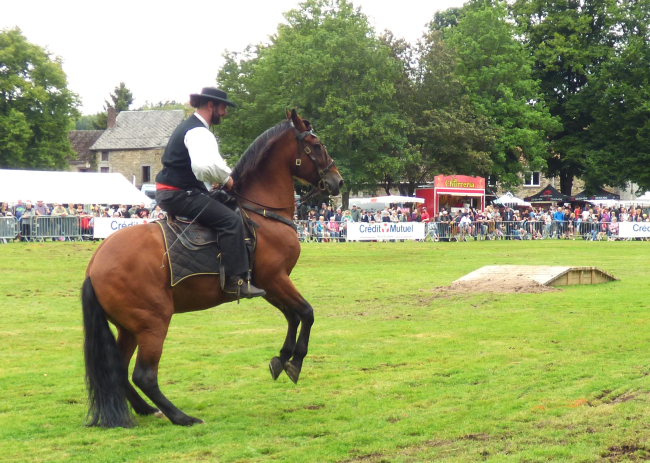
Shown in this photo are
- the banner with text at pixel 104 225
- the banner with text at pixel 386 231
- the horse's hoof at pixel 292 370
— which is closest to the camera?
the horse's hoof at pixel 292 370

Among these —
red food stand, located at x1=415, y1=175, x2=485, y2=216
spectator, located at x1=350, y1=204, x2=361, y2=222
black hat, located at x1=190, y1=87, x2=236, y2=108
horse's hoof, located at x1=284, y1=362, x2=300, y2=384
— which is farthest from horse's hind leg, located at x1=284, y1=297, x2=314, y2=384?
red food stand, located at x1=415, y1=175, x2=485, y2=216

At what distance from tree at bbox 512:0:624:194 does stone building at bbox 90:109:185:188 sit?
42.7 meters

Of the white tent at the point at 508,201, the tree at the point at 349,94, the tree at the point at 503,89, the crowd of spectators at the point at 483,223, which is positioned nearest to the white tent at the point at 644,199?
the tree at the point at 503,89

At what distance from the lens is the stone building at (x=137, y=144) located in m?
90.9

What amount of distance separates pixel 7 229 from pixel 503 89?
42.2 m

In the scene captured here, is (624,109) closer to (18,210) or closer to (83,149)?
(18,210)

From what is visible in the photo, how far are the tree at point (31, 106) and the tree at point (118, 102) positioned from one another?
122 ft

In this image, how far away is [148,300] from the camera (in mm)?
7262

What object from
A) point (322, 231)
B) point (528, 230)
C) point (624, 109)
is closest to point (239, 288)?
point (322, 231)

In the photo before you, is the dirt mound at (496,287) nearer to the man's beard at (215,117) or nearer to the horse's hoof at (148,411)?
the man's beard at (215,117)

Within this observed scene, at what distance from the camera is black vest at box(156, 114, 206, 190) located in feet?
25.2

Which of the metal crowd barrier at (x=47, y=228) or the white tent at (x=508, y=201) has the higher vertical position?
the white tent at (x=508, y=201)

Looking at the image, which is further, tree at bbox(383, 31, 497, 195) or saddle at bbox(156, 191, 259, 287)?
tree at bbox(383, 31, 497, 195)

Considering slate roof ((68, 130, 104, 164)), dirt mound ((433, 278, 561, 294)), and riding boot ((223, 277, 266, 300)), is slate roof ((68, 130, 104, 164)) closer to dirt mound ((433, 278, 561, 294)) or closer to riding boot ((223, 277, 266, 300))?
dirt mound ((433, 278, 561, 294))
